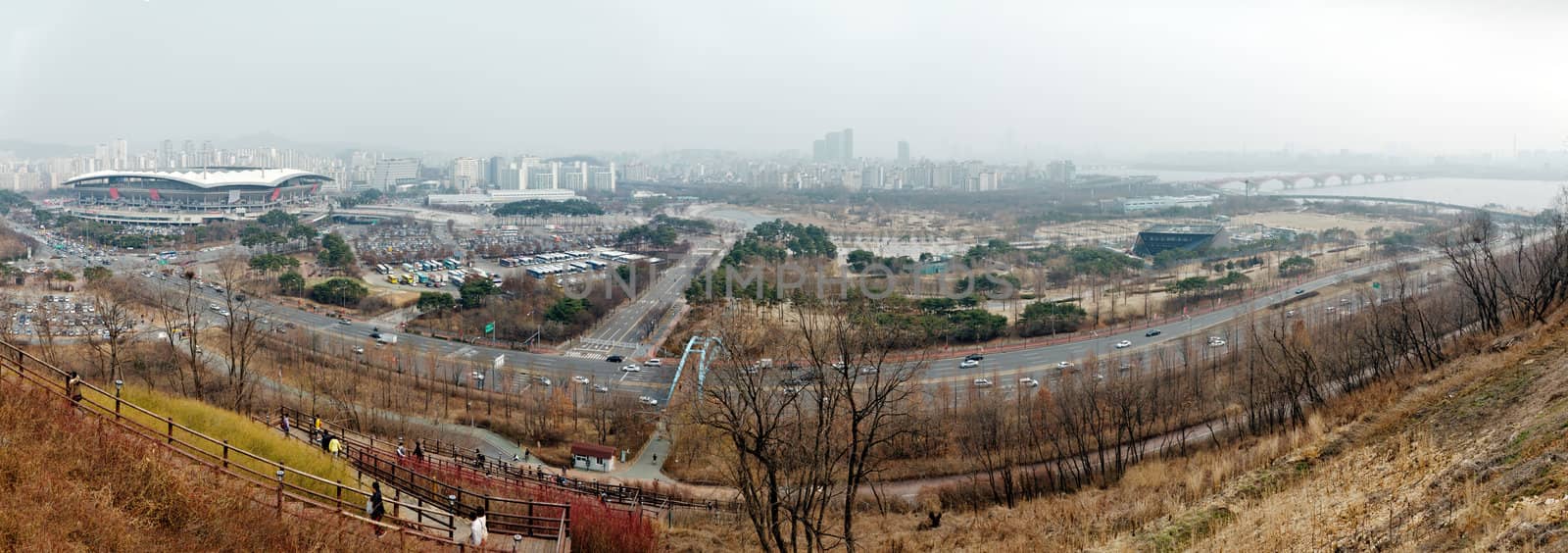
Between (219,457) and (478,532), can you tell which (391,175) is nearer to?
(219,457)

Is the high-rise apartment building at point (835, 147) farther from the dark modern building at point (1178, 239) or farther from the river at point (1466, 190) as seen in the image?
the dark modern building at point (1178, 239)

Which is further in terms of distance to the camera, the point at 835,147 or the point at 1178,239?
the point at 835,147

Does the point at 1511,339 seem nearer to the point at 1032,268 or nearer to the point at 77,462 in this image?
the point at 77,462

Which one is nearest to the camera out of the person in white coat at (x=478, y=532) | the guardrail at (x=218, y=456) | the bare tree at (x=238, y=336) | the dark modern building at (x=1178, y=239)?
the guardrail at (x=218, y=456)

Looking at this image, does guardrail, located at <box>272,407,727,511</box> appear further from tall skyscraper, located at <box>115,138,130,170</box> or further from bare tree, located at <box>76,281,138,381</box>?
tall skyscraper, located at <box>115,138,130,170</box>

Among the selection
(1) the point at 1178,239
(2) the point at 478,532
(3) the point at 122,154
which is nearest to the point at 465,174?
(3) the point at 122,154

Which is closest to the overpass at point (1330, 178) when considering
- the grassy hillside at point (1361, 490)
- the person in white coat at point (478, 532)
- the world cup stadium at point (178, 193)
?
the world cup stadium at point (178, 193)
